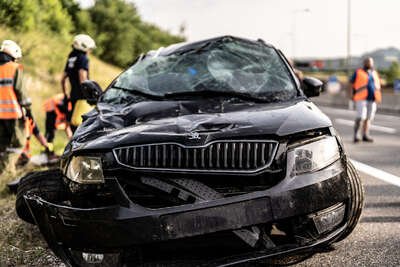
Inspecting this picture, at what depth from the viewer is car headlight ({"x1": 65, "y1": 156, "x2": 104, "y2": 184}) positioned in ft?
9.57

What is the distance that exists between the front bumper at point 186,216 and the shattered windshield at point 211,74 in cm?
108

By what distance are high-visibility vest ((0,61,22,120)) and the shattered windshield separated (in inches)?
106

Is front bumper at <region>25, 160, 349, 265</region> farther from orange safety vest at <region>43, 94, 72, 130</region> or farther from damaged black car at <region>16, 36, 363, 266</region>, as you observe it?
orange safety vest at <region>43, 94, 72, 130</region>

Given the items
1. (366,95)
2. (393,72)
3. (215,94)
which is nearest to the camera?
(215,94)

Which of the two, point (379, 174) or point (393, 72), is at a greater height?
point (379, 174)

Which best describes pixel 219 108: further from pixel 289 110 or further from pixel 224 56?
pixel 224 56

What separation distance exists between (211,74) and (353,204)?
5.33 ft

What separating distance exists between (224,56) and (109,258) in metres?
2.38

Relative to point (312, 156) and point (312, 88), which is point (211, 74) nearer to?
point (312, 88)

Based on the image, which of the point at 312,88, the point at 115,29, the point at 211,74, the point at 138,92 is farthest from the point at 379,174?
the point at 115,29

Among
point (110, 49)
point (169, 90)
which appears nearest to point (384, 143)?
point (169, 90)

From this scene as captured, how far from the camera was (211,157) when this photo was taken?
9.18 ft

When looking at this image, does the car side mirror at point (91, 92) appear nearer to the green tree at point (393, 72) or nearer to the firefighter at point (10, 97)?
the firefighter at point (10, 97)

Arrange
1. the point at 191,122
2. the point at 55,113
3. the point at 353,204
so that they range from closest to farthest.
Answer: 1. the point at 191,122
2. the point at 353,204
3. the point at 55,113
